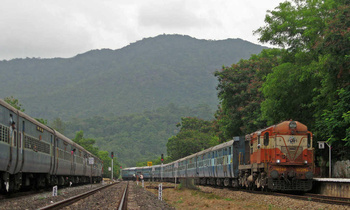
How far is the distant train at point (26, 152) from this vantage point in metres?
17.6

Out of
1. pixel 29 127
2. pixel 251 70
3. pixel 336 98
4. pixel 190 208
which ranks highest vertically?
pixel 251 70

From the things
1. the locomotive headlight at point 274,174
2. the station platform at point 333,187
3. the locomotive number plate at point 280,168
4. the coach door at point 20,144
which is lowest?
the station platform at point 333,187

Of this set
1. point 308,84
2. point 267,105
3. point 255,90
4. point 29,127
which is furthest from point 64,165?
point 255,90

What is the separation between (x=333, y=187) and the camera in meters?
23.4

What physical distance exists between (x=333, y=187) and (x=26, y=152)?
16.0 metres

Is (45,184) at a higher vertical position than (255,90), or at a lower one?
lower

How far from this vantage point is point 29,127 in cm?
2192

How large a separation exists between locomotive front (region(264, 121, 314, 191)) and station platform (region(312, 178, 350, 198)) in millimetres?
1197

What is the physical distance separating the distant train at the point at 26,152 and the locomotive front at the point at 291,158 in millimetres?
12323

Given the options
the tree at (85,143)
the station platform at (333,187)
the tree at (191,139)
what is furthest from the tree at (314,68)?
the tree at (85,143)

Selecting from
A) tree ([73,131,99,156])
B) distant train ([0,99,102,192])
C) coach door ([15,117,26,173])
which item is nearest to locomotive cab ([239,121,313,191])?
distant train ([0,99,102,192])

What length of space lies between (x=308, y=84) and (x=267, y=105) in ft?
13.9

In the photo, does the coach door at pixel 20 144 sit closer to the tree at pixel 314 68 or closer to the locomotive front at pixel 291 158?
the locomotive front at pixel 291 158

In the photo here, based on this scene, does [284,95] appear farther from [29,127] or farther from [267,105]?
[29,127]
